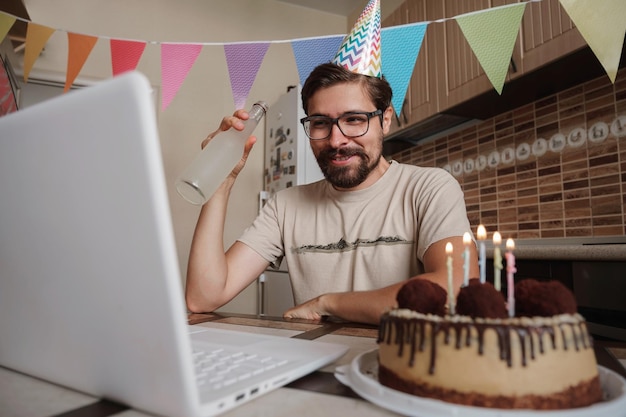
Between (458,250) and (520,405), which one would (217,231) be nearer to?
(458,250)

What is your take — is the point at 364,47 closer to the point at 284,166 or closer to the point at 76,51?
the point at 76,51

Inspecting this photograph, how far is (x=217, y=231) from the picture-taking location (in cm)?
120

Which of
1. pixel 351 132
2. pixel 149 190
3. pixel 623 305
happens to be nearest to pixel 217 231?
pixel 351 132

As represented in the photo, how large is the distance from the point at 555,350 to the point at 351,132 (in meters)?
0.95

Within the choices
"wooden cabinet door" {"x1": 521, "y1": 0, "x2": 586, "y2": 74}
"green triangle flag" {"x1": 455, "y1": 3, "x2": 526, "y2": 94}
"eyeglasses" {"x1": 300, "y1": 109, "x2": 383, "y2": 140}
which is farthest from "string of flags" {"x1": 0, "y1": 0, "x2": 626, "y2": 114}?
"wooden cabinet door" {"x1": 521, "y1": 0, "x2": 586, "y2": 74}

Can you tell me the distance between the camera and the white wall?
2730 mm

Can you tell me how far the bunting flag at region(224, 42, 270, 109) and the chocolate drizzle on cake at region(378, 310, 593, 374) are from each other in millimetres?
1385

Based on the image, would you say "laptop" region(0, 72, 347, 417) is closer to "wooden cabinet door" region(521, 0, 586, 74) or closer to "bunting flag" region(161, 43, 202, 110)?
"bunting flag" region(161, 43, 202, 110)

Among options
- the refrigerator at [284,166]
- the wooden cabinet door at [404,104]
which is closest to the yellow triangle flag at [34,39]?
the refrigerator at [284,166]

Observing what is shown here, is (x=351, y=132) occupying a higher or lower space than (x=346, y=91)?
lower

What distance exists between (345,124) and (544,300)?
35.8 inches

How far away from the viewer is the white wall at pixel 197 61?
2.73 meters

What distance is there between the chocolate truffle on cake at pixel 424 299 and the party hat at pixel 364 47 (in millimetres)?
931

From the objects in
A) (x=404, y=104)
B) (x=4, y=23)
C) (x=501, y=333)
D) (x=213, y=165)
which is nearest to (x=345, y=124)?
(x=213, y=165)
